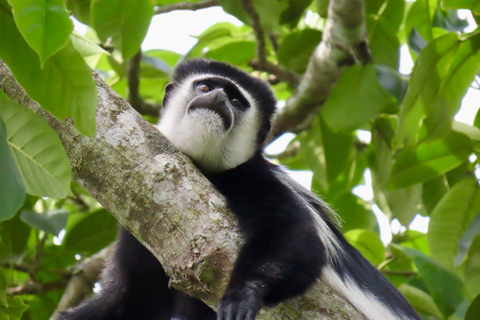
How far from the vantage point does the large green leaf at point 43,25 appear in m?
1.06

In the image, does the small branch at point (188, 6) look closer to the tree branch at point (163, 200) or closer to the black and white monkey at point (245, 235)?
the black and white monkey at point (245, 235)

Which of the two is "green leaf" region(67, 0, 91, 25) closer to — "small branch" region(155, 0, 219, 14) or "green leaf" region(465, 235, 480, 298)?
"small branch" region(155, 0, 219, 14)

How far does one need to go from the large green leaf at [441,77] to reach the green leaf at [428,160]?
0.22 meters

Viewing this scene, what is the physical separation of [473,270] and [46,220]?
152 cm

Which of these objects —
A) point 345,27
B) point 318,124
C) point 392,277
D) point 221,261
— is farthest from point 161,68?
point 221,261

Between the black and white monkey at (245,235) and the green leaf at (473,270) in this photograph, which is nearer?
the black and white monkey at (245,235)

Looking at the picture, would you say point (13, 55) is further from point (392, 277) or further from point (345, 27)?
point (392, 277)

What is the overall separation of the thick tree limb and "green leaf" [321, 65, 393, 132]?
Result: 0.07 meters

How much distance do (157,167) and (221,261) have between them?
0.29 m

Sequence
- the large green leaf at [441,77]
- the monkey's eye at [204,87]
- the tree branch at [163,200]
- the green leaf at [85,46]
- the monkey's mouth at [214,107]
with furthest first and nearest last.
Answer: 1. the monkey's eye at [204,87]
2. the monkey's mouth at [214,107]
3. the large green leaf at [441,77]
4. the green leaf at [85,46]
5. the tree branch at [163,200]

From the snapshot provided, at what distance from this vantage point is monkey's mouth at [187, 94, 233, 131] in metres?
2.14

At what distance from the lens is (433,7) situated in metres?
2.27

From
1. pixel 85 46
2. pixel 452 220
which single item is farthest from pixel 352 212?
pixel 85 46

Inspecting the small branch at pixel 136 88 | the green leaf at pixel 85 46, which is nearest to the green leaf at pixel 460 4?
the green leaf at pixel 85 46
